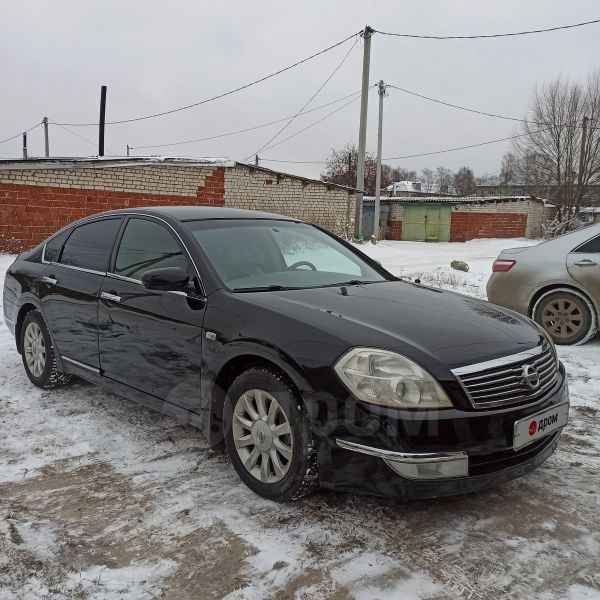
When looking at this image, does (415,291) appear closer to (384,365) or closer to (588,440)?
(384,365)

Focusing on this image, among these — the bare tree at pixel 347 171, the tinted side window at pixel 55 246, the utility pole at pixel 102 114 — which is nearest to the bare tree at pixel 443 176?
the bare tree at pixel 347 171

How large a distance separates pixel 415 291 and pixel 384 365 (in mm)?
1204

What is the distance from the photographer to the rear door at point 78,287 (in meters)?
3.98

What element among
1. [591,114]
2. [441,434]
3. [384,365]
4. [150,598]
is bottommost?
[150,598]

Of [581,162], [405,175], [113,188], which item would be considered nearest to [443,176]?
[405,175]

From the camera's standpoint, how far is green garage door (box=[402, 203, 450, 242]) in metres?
30.0

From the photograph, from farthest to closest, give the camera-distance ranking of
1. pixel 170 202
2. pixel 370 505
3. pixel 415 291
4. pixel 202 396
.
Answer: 1. pixel 170 202
2. pixel 415 291
3. pixel 202 396
4. pixel 370 505

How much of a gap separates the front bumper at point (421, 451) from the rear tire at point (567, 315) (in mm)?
3986

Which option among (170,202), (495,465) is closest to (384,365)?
(495,465)

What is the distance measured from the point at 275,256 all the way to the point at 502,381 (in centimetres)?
174

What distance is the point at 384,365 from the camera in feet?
8.19

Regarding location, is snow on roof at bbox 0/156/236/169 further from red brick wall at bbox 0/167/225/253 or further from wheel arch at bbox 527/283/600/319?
wheel arch at bbox 527/283/600/319

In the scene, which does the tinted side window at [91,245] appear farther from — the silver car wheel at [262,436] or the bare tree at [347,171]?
Result: the bare tree at [347,171]

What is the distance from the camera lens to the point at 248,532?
258cm
